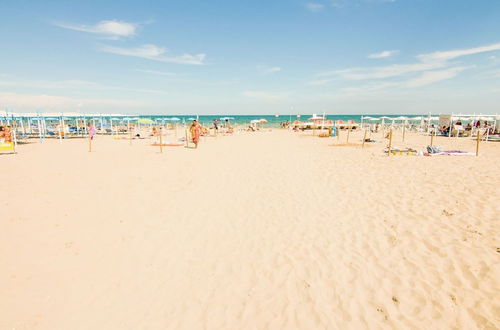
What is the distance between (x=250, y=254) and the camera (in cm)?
508

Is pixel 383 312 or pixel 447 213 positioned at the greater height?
pixel 447 213

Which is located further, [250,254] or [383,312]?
[250,254]

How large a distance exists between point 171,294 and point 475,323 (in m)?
4.04

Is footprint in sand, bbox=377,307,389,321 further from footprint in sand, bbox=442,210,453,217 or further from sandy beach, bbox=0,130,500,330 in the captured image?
footprint in sand, bbox=442,210,453,217

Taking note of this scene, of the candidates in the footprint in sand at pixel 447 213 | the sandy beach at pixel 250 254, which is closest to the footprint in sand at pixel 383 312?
the sandy beach at pixel 250 254

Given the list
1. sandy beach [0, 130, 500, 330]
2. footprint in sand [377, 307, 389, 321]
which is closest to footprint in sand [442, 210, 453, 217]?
sandy beach [0, 130, 500, 330]

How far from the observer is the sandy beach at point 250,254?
3.65 metres

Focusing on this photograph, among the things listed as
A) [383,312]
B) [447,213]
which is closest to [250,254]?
[383,312]

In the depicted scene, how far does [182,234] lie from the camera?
5.90 m

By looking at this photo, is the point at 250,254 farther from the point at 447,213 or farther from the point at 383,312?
the point at 447,213

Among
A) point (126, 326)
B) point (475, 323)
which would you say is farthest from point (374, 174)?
point (126, 326)

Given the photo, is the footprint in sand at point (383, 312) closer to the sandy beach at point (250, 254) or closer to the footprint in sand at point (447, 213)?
the sandy beach at point (250, 254)

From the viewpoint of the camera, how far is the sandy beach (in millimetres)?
3650

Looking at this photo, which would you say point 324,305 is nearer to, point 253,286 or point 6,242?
point 253,286
